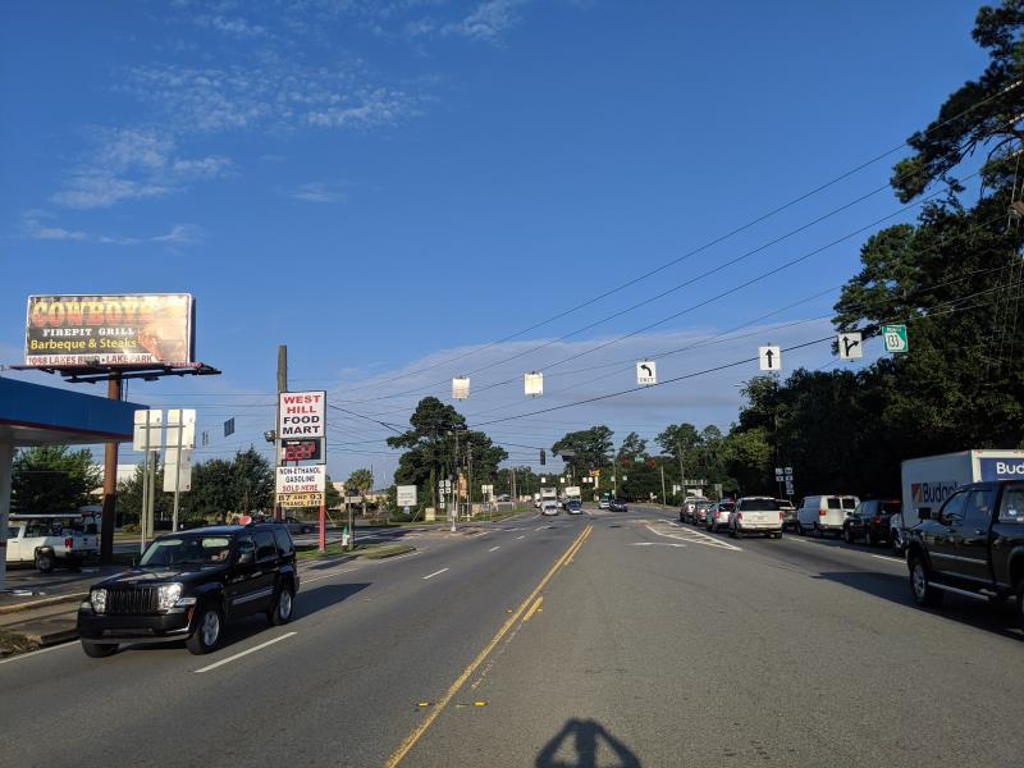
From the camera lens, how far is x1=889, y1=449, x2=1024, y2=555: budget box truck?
22.5 meters

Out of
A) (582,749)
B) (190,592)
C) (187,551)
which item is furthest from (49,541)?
(582,749)

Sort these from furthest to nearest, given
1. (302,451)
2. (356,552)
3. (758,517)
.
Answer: (302,451) < (758,517) < (356,552)

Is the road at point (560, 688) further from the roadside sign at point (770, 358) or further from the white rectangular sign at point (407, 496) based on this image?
the white rectangular sign at point (407, 496)

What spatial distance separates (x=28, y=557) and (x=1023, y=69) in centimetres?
3994

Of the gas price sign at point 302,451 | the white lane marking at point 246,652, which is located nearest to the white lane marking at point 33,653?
the white lane marking at point 246,652

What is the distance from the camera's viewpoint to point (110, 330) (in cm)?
3881

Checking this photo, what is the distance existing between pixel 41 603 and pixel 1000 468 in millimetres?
24531

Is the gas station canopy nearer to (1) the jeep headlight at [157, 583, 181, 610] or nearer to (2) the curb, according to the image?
(2) the curb

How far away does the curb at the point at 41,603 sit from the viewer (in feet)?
56.4

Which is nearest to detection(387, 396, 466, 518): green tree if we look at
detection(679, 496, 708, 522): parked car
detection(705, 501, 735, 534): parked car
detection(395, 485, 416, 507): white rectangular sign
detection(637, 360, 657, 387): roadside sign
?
detection(395, 485, 416, 507): white rectangular sign

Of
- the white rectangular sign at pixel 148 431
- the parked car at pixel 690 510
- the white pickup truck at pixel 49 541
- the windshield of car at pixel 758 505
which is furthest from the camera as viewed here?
the parked car at pixel 690 510

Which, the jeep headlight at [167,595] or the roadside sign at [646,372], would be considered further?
the roadside sign at [646,372]

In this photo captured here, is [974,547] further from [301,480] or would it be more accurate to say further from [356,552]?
[301,480]

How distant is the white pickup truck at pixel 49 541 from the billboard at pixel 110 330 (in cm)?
914
